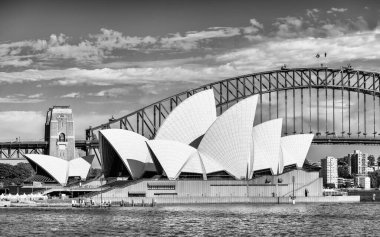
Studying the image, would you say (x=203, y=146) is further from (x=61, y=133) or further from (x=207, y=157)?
(x=61, y=133)

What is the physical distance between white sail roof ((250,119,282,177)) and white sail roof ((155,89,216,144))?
19.4ft

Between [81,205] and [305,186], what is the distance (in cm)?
2984

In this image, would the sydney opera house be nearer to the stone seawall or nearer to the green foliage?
the stone seawall

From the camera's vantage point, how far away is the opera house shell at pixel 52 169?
363 ft

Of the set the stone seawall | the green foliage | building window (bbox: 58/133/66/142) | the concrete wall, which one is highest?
building window (bbox: 58/133/66/142)

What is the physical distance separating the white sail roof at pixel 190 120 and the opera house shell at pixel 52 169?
22930 mm

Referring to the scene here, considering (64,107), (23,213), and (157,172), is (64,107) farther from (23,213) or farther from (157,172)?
(23,213)

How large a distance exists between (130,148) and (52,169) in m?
20.6

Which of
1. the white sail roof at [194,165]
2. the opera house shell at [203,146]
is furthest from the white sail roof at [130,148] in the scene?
the white sail roof at [194,165]

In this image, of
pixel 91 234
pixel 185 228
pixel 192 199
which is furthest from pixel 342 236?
pixel 192 199

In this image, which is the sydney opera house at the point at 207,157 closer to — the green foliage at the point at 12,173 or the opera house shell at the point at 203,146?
the opera house shell at the point at 203,146

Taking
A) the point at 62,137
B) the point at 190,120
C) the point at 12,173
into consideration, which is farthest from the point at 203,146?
the point at 12,173

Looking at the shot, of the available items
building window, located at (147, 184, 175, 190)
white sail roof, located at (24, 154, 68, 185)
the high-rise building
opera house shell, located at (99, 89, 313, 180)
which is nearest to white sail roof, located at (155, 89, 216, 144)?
opera house shell, located at (99, 89, 313, 180)

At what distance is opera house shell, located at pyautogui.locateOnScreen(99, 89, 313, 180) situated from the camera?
90750 millimetres
